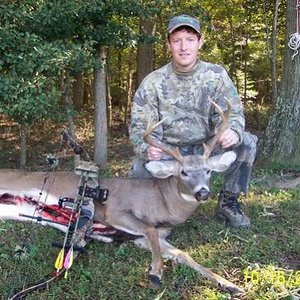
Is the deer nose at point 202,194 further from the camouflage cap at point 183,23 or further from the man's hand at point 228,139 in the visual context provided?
the camouflage cap at point 183,23

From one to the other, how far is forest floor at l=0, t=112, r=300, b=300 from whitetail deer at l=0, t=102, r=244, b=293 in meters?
0.10

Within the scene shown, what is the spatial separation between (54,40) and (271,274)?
4.40 meters

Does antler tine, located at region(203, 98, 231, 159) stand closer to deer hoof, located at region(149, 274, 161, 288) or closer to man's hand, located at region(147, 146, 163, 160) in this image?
man's hand, located at region(147, 146, 163, 160)

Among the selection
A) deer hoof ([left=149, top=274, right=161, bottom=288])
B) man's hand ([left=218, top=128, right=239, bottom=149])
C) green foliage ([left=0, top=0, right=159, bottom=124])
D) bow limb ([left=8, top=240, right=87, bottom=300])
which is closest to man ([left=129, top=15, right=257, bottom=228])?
man's hand ([left=218, top=128, right=239, bottom=149])

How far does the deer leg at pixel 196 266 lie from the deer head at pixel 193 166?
40 centimetres

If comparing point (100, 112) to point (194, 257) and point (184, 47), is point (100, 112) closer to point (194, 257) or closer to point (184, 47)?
point (184, 47)

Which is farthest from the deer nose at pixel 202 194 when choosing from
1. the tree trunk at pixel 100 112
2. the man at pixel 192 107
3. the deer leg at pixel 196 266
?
the tree trunk at pixel 100 112

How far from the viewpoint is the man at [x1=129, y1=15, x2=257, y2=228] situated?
4.45 meters

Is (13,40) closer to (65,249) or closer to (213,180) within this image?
(213,180)

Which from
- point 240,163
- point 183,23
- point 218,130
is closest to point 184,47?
point 183,23

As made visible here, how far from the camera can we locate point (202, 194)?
393 cm

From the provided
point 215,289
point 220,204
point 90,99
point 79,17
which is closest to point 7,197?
point 220,204

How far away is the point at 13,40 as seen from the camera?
607cm

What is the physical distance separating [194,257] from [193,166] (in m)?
0.65
